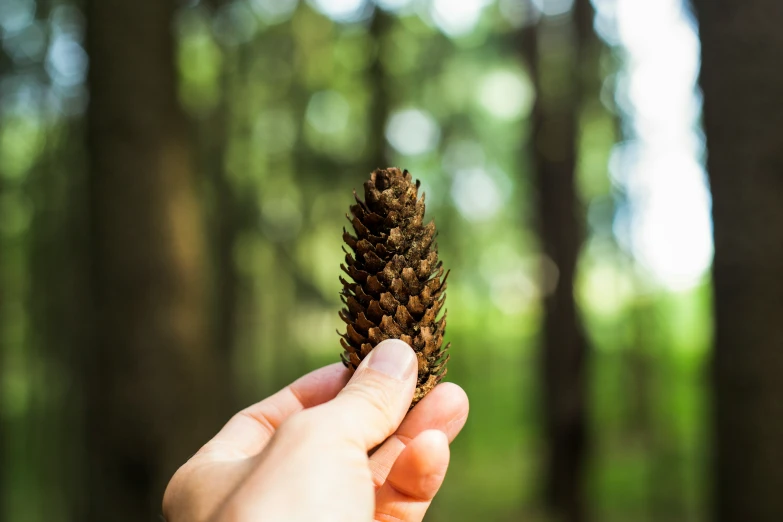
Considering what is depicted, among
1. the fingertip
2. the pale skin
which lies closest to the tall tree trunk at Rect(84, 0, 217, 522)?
the pale skin

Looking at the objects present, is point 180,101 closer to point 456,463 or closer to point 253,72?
point 253,72

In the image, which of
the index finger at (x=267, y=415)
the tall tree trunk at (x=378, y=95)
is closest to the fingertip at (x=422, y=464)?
the index finger at (x=267, y=415)

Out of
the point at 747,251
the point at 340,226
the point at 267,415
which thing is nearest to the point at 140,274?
the point at 267,415

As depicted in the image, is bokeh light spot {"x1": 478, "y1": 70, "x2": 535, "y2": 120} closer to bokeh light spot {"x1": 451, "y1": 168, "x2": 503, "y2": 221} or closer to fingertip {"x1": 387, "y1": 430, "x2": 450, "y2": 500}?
bokeh light spot {"x1": 451, "y1": 168, "x2": 503, "y2": 221}

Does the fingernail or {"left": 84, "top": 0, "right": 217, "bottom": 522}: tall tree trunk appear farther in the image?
{"left": 84, "top": 0, "right": 217, "bottom": 522}: tall tree trunk

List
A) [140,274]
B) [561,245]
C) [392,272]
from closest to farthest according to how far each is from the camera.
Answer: [392,272], [140,274], [561,245]

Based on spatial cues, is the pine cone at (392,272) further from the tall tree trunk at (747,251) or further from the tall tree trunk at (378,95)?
the tall tree trunk at (378,95)

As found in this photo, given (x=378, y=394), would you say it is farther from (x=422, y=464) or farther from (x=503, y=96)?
(x=503, y=96)

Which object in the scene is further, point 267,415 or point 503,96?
point 503,96
